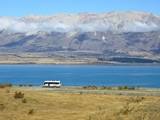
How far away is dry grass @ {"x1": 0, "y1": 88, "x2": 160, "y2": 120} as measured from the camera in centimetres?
4228

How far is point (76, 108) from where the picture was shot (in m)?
55.4

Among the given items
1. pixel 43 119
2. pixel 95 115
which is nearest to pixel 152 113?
pixel 95 115

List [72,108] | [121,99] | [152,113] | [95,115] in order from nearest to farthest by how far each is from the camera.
Answer: [152,113] → [95,115] → [72,108] → [121,99]

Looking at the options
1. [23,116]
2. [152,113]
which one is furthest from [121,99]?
[152,113]

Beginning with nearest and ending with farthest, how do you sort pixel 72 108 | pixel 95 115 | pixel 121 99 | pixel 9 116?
pixel 95 115, pixel 9 116, pixel 72 108, pixel 121 99

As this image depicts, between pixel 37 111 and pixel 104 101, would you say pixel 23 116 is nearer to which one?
pixel 37 111

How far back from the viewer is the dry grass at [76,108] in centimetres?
4228

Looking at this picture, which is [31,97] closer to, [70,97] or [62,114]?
[70,97]

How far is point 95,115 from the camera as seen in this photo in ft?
145

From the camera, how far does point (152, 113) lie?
3947 centimetres

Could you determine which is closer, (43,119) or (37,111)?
(43,119)

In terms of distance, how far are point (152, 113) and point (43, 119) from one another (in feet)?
35.9

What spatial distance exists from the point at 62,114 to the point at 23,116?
3.88 metres

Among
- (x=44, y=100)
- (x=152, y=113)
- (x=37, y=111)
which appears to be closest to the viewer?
(x=152, y=113)
